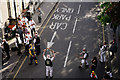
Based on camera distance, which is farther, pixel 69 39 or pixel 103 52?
pixel 69 39

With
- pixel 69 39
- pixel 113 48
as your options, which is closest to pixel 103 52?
pixel 113 48

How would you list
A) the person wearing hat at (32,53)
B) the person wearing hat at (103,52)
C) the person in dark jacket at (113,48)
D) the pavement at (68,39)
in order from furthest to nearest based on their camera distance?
the person in dark jacket at (113,48) → the person wearing hat at (103,52) → the pavement at (68,39) → the person wearing hat at (32,53)

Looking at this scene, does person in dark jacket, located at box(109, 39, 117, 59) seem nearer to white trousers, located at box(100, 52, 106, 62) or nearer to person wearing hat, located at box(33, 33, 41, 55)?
white trousers, located at box(100, 52, 106, 62)

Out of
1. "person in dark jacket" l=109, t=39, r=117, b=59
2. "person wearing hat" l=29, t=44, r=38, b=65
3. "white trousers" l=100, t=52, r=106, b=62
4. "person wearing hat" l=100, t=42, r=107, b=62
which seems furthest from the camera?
"person in dark jacket" l=109, t=39, r=117, b=59

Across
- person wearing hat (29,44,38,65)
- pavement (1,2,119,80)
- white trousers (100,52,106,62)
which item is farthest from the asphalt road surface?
person wearing hat (29,44,38,65)

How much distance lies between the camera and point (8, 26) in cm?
2397

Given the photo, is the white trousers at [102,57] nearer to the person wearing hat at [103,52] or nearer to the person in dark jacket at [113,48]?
the person wearing hat at [103,52]

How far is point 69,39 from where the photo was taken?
23.8 meters

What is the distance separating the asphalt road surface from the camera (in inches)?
740

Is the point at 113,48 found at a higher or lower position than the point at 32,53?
higher

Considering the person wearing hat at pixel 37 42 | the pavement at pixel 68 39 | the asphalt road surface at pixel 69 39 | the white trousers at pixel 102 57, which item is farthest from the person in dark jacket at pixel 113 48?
the person wearing hat at pixel 37 42

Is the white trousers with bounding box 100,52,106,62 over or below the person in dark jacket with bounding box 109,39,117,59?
below

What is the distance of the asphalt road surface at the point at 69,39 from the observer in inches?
740

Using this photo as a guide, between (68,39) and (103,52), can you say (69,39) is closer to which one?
(68,39)
